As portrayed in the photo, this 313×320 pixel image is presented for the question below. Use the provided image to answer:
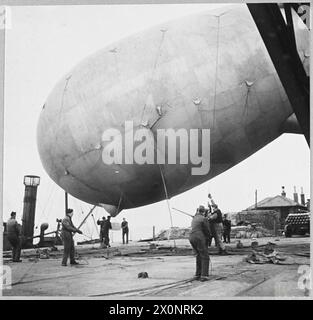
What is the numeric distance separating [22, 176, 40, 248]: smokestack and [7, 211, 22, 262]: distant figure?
4.97m

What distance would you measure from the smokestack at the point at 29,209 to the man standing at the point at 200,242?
30.1 feet

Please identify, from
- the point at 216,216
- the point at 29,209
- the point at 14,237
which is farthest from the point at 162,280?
the point at 29,209

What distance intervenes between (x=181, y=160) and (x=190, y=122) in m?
0.93

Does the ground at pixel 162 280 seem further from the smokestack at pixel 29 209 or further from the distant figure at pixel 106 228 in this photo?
the smokestack at pixel 29 209

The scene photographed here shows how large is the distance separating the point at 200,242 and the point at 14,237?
4.99 m

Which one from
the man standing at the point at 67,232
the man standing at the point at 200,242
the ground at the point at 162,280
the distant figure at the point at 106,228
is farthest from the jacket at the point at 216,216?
the distant figure at the point at 106,228

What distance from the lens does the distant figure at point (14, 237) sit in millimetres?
9836

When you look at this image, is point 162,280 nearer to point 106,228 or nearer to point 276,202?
point 106,228

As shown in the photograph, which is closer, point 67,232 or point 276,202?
point 67,232

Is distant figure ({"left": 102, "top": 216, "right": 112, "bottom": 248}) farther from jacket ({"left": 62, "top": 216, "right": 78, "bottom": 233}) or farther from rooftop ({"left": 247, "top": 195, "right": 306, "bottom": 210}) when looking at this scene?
rooftop ({"left": 247, "top": 195, "right": 306, "bottom": 210})

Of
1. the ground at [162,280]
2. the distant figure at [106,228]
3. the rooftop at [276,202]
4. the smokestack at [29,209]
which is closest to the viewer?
the ground at [162,280]

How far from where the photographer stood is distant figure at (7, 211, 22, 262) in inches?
387

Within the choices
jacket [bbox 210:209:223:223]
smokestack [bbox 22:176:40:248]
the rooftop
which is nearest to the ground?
jacket [bbox 210:209:223:223]

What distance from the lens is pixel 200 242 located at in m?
6.84
